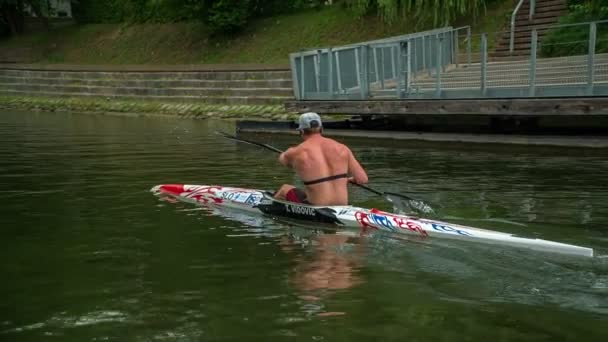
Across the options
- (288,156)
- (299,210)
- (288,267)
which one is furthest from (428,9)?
(288,267)

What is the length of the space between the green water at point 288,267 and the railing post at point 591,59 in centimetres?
167

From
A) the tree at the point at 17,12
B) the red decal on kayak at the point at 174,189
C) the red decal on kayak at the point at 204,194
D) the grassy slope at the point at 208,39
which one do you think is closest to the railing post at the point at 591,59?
the red decal on kayak at the point at 204,194

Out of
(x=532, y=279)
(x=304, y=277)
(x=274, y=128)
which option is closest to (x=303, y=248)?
(x=304, y=277)

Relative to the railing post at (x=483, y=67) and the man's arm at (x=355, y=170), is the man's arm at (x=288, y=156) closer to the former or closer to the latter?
the man's arm at (x=355, y=170)

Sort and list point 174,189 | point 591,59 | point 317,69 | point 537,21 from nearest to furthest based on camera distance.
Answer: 1. point 174,189
2. point 591,59
3. point 317,69
4. point 537,21

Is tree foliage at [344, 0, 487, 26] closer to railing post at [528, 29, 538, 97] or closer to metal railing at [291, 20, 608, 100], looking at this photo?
metal railing at [291, 20, 608, 100]

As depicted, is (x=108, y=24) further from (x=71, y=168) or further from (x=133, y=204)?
(x=133, y=204)

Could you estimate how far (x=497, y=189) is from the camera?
11500 mm

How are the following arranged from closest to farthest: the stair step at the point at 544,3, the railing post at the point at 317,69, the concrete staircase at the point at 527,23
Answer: the railing post at the point at 317,69 → the concrete staircase at the point at 527,23 → the stair step at the point at 544,3

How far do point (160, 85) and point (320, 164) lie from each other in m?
23.8

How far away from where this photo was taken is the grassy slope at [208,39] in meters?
30.2

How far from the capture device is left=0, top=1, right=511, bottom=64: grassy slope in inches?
1190

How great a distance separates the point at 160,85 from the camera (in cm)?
3123

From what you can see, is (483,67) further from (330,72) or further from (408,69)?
(330,72)
